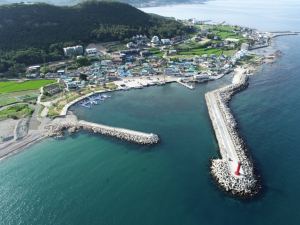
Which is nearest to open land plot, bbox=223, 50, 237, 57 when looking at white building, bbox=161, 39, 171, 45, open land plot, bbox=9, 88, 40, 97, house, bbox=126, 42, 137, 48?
white building, bbox=161, 39, 171, 45

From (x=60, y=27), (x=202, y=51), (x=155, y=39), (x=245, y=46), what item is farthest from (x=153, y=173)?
(x=60, y=27)

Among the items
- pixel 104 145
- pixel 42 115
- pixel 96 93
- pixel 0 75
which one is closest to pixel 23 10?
pixel 0 75

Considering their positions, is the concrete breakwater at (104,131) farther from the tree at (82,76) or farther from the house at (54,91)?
the tree at (82,76)

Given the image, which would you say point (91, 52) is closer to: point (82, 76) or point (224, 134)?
point (82, 76)

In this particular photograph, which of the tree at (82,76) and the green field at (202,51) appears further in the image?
the green field at (202,51)

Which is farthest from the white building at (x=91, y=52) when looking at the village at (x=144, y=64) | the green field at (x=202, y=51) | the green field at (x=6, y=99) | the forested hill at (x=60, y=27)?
the green field at (x=202, y=51)

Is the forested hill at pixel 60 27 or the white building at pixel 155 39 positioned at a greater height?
the forested hill at pixel 60 27

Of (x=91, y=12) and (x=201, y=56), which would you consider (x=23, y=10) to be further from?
(x=201, y=56)
